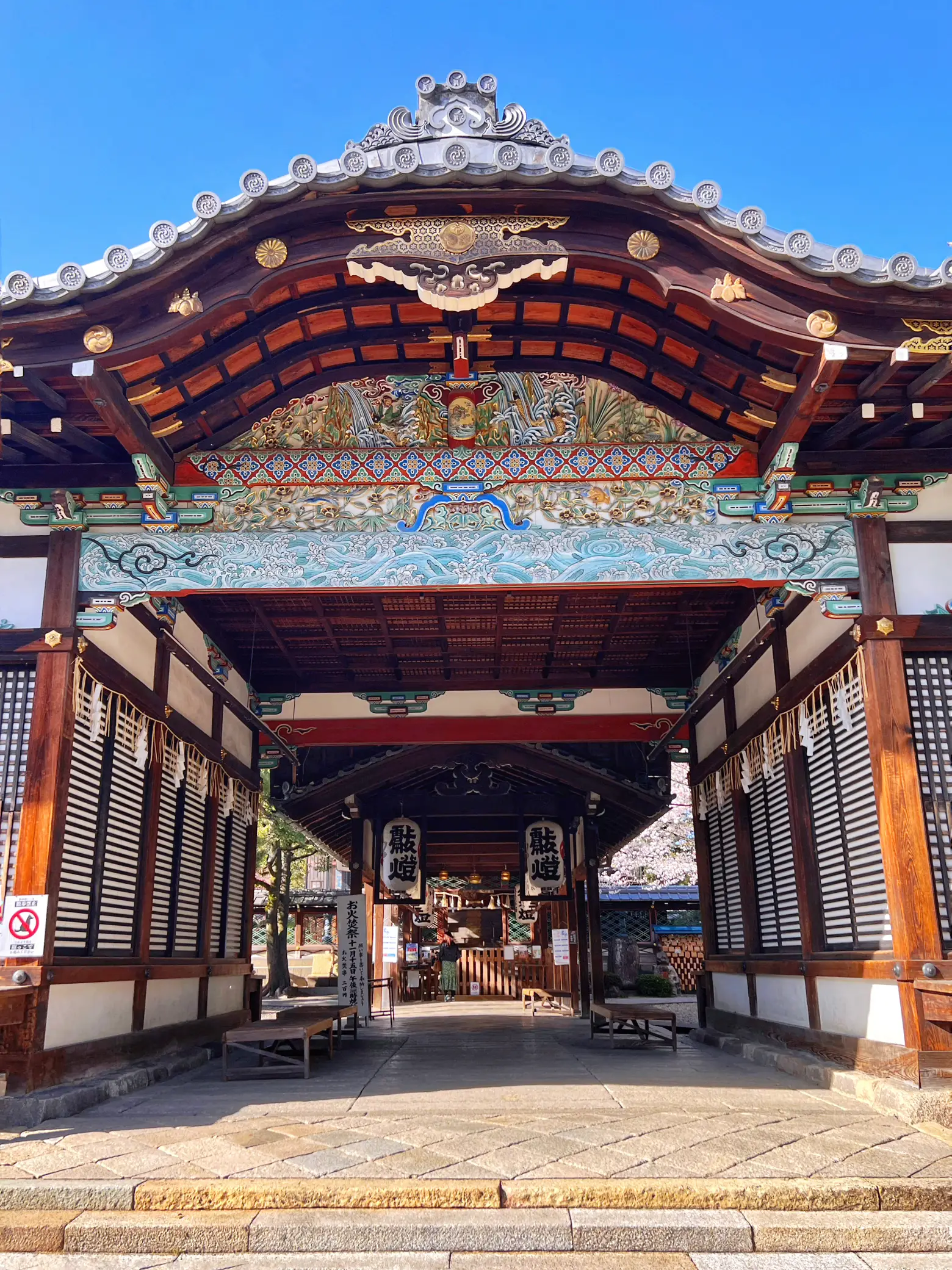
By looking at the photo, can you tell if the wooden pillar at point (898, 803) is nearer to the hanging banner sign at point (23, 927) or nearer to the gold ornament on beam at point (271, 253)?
the gold ornament on beam at point (271, 253)

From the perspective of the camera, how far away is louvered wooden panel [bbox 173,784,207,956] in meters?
9.95

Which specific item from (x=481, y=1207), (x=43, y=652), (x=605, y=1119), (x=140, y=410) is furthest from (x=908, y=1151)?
(x=140, y=410)

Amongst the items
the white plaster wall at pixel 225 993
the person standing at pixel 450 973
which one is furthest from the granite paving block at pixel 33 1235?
the person standing at pixel 450 973

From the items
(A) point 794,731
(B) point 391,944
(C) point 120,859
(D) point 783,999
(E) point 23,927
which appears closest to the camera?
(E) point 23,927

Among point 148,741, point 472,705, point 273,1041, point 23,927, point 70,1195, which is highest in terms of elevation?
point 472,705

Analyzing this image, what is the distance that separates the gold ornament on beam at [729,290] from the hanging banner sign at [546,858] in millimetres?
13298

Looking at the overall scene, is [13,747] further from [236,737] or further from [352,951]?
[352,951]

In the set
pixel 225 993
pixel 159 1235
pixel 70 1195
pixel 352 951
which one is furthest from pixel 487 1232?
pixel 352 951

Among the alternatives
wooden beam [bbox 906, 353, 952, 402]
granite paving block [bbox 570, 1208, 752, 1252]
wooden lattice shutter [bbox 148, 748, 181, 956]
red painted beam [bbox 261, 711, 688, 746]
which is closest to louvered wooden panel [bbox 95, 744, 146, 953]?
wooden lattice shutter [bbox 148, 748, 181, 956]

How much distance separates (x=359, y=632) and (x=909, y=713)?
6.34 meters

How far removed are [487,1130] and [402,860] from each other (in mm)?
12922

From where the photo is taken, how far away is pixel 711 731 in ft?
39.8

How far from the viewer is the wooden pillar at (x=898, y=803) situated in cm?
641

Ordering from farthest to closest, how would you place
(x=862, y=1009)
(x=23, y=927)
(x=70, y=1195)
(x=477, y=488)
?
(x=477, y=488), (x=862, y=1009), (x=23, y=927), (x=70, y=1195)
